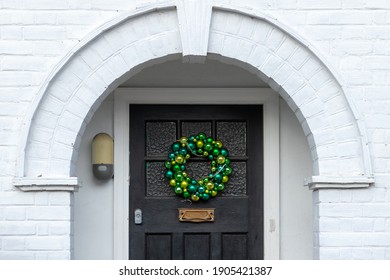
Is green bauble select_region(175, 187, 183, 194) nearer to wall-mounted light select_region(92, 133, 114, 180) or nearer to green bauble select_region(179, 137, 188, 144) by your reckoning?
green bauble select_region(179, 137, 188, 144)

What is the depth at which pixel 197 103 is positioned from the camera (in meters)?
7.03

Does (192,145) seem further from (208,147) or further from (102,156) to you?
(102,156)

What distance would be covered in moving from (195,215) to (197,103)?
2.76ft

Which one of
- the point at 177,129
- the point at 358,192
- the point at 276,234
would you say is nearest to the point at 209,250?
the point at 276,234

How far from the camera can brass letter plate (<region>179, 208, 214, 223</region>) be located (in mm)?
6926

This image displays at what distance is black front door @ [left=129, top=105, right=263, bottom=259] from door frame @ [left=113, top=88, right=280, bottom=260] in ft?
0.15

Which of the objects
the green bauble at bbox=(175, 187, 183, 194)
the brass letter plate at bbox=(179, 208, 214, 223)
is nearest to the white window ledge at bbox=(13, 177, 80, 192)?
the green bauble at bbox=(175, 187, 183, 194)

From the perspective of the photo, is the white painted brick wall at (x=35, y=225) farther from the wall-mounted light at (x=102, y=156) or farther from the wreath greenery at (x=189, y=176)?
the wreath greenery at (x=189, y=176)

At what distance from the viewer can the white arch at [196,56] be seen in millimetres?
6113

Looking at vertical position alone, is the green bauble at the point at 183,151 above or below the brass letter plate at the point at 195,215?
above

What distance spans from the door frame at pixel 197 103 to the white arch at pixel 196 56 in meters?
0.73

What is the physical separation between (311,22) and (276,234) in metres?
1.66

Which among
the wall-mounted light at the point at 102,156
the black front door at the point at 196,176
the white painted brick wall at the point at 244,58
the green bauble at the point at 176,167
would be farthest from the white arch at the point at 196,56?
the green bauble at the point at 176,167

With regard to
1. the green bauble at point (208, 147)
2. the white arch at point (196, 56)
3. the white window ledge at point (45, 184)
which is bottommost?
the white window ledge at point (45, 184)
